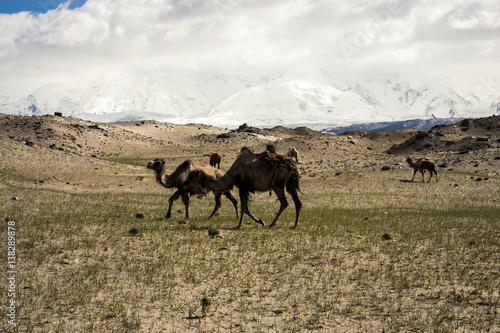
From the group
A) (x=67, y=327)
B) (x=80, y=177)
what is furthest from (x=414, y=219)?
(x=80, y=177)

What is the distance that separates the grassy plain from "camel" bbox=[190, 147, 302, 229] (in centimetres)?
121

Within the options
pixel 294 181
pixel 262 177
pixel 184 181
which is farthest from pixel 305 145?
pixel 262 177

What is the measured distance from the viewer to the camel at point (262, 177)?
52.4 ft

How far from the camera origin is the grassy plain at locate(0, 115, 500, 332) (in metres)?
8.07

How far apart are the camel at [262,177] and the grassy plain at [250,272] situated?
3.96ft

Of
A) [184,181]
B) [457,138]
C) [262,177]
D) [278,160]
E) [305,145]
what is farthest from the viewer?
[457,138]

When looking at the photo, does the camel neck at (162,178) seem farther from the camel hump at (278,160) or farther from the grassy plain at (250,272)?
the camel hump at (278,160)

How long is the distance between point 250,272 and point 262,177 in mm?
5970

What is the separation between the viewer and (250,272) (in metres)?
10.5

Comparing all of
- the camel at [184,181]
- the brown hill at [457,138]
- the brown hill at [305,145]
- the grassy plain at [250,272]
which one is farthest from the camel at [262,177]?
the brown hill at [457,138]

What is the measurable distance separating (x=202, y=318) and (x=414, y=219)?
13.8 meters

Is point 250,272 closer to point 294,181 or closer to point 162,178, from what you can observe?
point 294,181

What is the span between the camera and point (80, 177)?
38781mm

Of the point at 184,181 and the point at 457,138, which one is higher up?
the point at 457,138
